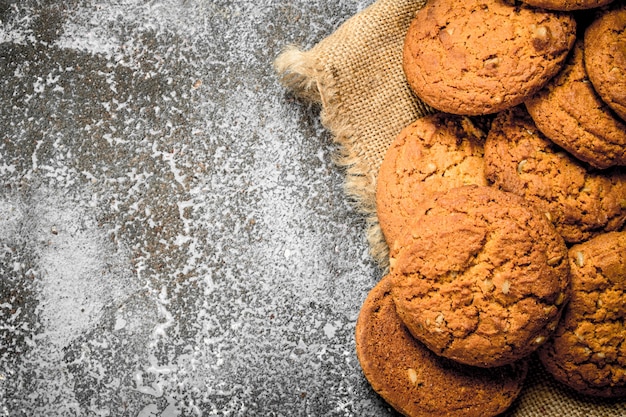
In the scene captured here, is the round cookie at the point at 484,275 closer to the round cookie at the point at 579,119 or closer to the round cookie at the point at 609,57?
the round cookie at the point at 579,119

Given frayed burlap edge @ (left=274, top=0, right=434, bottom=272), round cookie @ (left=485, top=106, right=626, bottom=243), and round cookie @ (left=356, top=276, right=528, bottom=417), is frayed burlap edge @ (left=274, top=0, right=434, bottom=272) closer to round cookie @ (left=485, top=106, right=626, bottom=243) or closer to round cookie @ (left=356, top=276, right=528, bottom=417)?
round cookie @ (left=356, top=276, right=528, bottom=417)

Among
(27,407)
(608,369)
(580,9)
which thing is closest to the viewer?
(580,9)

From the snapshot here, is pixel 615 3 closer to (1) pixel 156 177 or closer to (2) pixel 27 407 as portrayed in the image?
(1) pixel 156 177

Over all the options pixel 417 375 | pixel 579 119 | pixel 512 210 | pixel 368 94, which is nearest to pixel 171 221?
pixel 368 94

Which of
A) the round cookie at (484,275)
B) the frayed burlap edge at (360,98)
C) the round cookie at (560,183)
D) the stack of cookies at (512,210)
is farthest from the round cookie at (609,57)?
the frayed burlap edge at (360,98)

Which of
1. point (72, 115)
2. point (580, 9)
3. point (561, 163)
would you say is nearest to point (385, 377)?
point (561, 163)

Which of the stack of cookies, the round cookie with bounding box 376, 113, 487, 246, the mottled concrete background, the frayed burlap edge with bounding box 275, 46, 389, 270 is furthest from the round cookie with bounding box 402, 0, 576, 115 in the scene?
the mottled concrete background
